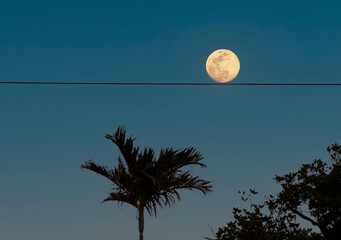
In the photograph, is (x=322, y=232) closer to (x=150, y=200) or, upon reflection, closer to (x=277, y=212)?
(x=277, y=212)

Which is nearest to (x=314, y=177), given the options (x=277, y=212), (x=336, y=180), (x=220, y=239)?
(x=336, y=180)

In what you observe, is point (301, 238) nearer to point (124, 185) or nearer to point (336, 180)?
point (336, 180)

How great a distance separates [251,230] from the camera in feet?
56.9

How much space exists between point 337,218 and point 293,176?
6.38 ft

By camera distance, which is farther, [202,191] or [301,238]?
[301,238]

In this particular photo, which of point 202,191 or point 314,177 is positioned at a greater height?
point 314,177

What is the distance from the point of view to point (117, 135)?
567 inches

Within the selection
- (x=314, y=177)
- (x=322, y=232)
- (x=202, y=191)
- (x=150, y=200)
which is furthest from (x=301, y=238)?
(x=150, y=200)

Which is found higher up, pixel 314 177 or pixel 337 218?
pixel 314 177

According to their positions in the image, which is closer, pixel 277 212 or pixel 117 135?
pixel 117 135

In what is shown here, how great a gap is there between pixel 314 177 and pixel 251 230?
2.75 meters

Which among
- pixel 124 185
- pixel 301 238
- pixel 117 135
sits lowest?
pixel 301 238

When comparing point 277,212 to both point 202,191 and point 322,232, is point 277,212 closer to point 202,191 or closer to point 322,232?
point 322,232

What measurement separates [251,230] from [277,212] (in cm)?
113
